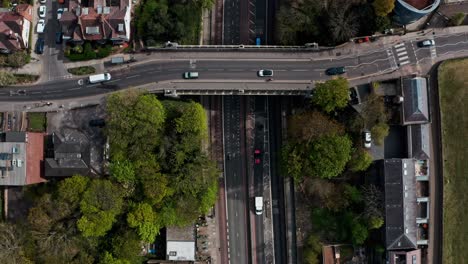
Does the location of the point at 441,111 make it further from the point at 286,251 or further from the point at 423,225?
the point at 286,251

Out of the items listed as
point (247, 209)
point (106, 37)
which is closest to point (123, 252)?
point (247, 209)

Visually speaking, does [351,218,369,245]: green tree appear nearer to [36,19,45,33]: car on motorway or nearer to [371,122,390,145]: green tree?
[371,122,390,145]: green tree

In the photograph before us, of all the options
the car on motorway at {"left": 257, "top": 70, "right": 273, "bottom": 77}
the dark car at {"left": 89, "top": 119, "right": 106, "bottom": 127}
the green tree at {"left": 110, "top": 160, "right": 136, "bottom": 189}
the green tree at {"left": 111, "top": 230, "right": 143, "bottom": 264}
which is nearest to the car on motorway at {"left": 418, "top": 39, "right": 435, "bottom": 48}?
the car on motorway at {"left": 257, "top": 70, "right": 273, "bottom": 77}

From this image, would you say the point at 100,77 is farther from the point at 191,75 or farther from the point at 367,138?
the point at 367,138

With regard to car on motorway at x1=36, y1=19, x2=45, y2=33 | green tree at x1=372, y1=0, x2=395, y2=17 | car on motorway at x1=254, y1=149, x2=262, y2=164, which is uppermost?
car on motorway at x1=36, y1=19, x2=45, y2=33

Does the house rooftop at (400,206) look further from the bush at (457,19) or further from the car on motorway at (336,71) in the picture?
the bush at (457,19)

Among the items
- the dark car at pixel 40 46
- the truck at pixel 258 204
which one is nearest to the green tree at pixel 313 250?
the truck at pixel 258 204
